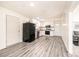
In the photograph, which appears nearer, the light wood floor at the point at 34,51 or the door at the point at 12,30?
the light wood floor at the point at 34,51

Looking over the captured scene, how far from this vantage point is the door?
550 centimetres

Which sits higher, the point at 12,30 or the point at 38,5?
the point at 38,5

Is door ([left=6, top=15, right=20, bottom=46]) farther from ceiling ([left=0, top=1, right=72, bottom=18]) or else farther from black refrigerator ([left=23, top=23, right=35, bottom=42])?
ceiling ([left=0, top=1, right=72, bottom=18])

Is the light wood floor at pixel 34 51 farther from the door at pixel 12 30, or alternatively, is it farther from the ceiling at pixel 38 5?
the ceiling at pixel 38 5

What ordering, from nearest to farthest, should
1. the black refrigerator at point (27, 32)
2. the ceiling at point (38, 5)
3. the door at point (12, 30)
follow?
the ceiling at point (38, 5), the door at point (12, 30), the black refrigerator at point (27, 32)

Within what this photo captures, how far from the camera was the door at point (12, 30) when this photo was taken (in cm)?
550

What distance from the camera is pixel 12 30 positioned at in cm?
601

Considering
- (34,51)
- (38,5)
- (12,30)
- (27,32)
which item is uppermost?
(38,5)

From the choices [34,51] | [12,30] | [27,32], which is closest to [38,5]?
[34,51]

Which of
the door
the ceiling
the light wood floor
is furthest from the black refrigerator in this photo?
the ceiling

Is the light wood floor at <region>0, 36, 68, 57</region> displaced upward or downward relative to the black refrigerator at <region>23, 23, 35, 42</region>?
downward

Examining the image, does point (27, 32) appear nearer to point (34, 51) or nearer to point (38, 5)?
point (34, 51)

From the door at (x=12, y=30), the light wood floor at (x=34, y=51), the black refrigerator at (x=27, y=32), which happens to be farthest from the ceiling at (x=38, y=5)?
the light wood floor at (x=34, y=51)

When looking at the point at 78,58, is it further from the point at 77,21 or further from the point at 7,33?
the point at 7,33
